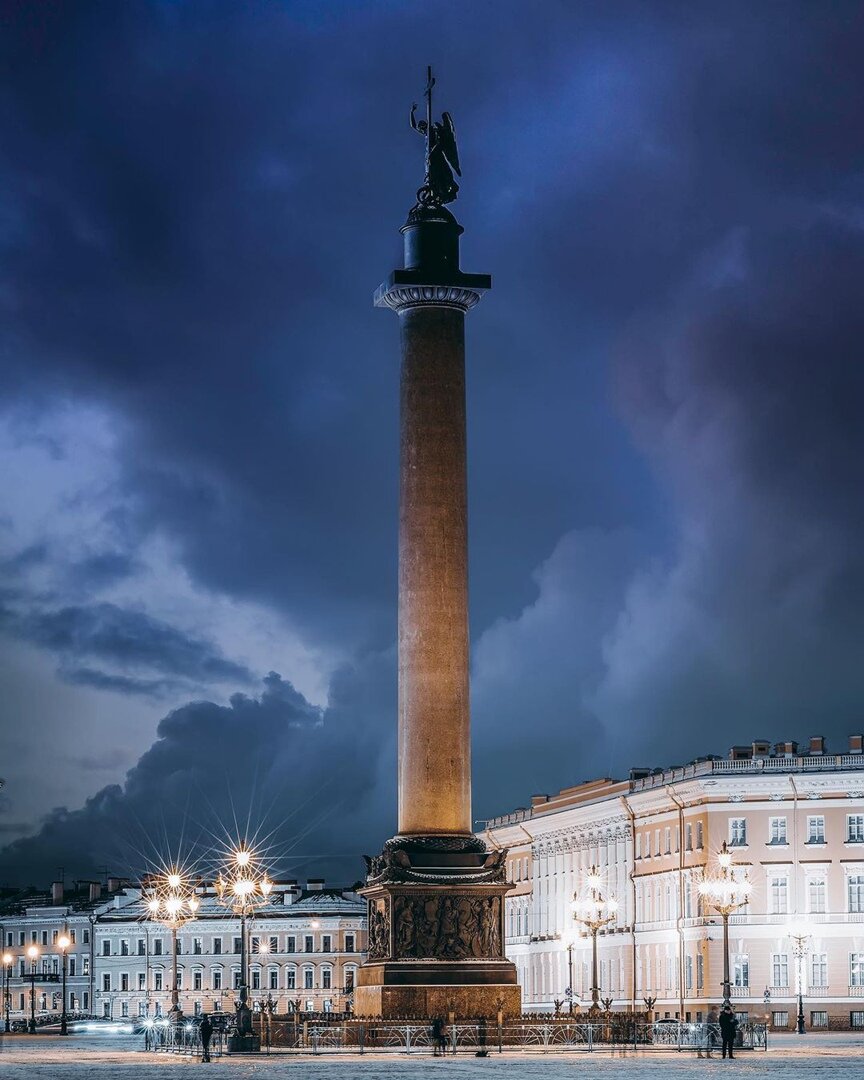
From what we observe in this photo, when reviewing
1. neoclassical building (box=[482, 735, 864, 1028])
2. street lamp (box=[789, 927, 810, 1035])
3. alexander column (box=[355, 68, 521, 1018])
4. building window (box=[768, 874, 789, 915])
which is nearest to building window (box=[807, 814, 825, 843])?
neoclassical building (box=[482, 735, 864, 1028])

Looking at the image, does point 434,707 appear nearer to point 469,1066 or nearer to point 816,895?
point 469,1066

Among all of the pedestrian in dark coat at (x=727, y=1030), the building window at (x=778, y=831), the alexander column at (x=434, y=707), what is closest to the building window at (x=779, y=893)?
the building window at (x=778, y=831)

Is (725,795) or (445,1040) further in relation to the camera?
(725,795)

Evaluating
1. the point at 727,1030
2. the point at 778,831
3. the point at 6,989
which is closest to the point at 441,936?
the point at 727,1030

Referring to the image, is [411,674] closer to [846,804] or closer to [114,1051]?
[114,1051]

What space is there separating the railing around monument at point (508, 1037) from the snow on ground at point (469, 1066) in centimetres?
103

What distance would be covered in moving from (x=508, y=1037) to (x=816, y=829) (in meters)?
46.7

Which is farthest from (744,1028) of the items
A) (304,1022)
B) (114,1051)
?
(114,1051)

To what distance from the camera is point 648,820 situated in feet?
368

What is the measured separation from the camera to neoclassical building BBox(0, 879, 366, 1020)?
156 m

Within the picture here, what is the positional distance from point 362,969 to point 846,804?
46334mm

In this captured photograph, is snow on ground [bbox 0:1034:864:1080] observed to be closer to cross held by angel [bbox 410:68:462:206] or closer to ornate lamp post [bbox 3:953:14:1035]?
cross held by angel [bbox 410:68:462:206]

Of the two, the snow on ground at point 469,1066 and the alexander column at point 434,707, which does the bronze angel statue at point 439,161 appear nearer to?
the alexander column at point 434,707

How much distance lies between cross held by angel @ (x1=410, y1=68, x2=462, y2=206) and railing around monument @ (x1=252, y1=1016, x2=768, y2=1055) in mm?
21104
